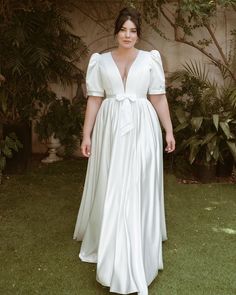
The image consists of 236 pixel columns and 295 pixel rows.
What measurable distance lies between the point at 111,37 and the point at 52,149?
1782 millimetres

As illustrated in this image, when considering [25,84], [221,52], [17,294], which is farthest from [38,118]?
[17,294]

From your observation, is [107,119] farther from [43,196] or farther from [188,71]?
[188,71]

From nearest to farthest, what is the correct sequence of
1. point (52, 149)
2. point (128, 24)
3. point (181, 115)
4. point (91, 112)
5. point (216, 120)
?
point (128, 24), point (91, 112), point (216, 120), point (181, 115), point (52, 149)

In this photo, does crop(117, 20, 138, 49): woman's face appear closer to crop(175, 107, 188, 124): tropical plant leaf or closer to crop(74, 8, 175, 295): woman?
crop(74, 8, 175, 295): woman

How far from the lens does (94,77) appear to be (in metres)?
2.98

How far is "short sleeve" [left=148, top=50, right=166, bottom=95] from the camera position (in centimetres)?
292

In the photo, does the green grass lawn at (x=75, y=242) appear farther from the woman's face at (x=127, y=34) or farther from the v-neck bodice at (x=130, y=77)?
the woman's face at (x=127, y=34)

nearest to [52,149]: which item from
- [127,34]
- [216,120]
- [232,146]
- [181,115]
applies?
[181,115]

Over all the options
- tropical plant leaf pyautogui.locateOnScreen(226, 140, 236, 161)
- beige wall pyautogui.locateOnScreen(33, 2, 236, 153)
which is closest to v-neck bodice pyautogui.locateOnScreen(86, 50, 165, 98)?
tropical plant leaf pyautogui.locateOnScreen(226, 140, 236, 161)

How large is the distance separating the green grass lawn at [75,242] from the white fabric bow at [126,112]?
1028 millimetres

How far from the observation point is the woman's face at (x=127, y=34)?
9.09ft

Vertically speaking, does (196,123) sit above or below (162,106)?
below

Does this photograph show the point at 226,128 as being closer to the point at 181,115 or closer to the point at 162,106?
the point at 181,115

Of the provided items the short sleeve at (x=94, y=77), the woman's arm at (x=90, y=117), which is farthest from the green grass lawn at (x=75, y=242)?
the short sleeve at (x=94, y=77)
